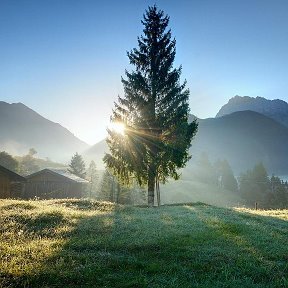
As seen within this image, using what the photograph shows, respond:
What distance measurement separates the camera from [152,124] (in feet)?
107

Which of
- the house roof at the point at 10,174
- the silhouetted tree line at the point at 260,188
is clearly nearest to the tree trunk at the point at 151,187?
the house roof at the point at 10,174

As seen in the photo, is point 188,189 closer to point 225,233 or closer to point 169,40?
point 169,40

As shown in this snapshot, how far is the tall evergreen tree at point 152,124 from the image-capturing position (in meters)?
32.3

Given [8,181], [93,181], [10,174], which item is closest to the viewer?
[8,181]

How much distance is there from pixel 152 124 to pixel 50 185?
36389 mm

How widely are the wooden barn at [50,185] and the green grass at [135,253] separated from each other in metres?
46.6

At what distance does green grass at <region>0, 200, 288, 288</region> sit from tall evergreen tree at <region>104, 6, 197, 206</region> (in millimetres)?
15682

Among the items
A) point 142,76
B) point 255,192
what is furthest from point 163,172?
point 255,192

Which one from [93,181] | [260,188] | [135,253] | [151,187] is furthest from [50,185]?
[260,188]

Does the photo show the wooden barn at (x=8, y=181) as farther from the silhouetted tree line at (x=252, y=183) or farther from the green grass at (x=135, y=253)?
the silhouetted tree line at (x=252, y=183)

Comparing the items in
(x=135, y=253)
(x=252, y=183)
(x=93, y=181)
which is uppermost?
(x=93, y=181)

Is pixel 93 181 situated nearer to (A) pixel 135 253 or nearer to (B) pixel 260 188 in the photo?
(B) pixel 260 188

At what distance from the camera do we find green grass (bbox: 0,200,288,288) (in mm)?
8680

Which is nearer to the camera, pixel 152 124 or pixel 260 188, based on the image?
pixel 152 124
